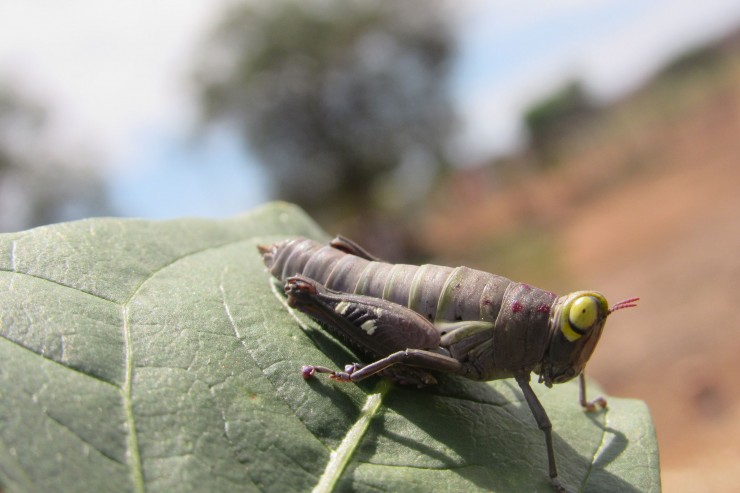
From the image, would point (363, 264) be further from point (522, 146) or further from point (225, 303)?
point (522, 146)

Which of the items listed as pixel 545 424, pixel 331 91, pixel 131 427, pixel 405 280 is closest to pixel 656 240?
pixel 331 91

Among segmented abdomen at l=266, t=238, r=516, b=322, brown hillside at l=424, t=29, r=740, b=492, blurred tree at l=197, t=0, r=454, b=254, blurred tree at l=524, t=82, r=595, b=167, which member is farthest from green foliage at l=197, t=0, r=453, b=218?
segmented abdomen at l=266, t=238, r=516, b=322

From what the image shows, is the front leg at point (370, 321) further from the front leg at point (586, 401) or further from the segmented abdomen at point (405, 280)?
the front leg at point (586, 401)

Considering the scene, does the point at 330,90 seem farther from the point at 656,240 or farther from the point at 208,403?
the point at 208,403

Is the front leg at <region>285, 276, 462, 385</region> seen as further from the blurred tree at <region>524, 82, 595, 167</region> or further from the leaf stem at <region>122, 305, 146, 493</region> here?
the blurred tree at <region>524, 82, 595, 167</region>

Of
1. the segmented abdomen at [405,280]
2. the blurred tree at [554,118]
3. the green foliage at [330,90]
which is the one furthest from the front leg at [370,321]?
the blurred tree at [554,118]
